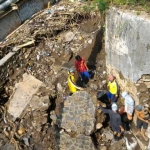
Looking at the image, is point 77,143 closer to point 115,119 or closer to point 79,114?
point 79,114

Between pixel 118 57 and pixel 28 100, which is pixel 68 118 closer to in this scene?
pixel 28 100

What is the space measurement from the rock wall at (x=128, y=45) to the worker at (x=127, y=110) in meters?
0.16

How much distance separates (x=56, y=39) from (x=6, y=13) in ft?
6.36

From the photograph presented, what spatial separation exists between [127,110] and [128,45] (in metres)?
1.65

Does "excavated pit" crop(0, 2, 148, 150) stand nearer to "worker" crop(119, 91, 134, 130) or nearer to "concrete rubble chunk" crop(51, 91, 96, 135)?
"concrete rubble chunk" crop(51, 91, 96, 135)

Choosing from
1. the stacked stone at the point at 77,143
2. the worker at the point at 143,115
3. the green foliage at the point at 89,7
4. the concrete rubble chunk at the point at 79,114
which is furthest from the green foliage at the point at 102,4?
the stacked stone at the point at 77,143

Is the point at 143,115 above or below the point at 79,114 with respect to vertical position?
above

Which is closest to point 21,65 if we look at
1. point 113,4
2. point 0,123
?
point 0,123

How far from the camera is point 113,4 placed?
6.18 metres

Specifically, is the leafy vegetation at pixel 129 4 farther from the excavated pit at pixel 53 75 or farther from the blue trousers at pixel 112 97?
the excavated pit at pixel 53 75

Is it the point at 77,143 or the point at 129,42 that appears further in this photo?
the point at 77,143

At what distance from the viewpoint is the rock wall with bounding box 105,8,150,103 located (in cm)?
550

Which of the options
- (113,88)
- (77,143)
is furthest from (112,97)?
(77,143)

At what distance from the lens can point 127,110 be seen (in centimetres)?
661
